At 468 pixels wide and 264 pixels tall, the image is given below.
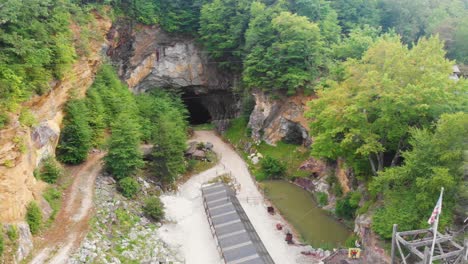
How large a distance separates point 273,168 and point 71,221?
20.4 m

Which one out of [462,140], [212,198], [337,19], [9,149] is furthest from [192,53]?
[462,140]

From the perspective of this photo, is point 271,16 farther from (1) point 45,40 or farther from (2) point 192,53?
(1) point 45,40

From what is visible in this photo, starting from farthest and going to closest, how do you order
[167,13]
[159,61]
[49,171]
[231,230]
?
[159,61]
[167,13]
[231,230]
[49,171]

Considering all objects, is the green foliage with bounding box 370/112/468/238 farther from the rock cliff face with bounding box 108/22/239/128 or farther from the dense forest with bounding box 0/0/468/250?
the rock cliff face with bounding box 108/22/239/128

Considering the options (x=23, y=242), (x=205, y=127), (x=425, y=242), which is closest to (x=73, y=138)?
(x=23, y=242)

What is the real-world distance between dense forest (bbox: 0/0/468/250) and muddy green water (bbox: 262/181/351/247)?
2260 millimetres

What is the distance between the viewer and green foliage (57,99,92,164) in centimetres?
2958

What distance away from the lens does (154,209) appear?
2870cm

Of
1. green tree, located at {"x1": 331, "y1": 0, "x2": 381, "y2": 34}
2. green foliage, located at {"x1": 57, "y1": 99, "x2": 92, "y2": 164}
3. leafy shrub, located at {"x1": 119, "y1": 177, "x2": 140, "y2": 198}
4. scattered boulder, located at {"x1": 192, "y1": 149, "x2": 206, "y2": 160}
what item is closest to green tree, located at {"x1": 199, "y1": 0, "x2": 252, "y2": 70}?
green tree, located at {"x1": 331, "y1": 0, "x2": 381, "y2": 34}

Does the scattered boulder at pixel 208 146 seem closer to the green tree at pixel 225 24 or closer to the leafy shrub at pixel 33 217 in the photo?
the green tree at pixel 225 24

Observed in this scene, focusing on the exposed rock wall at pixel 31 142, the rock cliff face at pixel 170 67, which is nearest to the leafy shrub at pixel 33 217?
the exposed rock wall at pixel 31 142

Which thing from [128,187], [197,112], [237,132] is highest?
[128,187]

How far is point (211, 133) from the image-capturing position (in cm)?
5128

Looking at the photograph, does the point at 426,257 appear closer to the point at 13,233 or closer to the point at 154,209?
the point at 154,209
